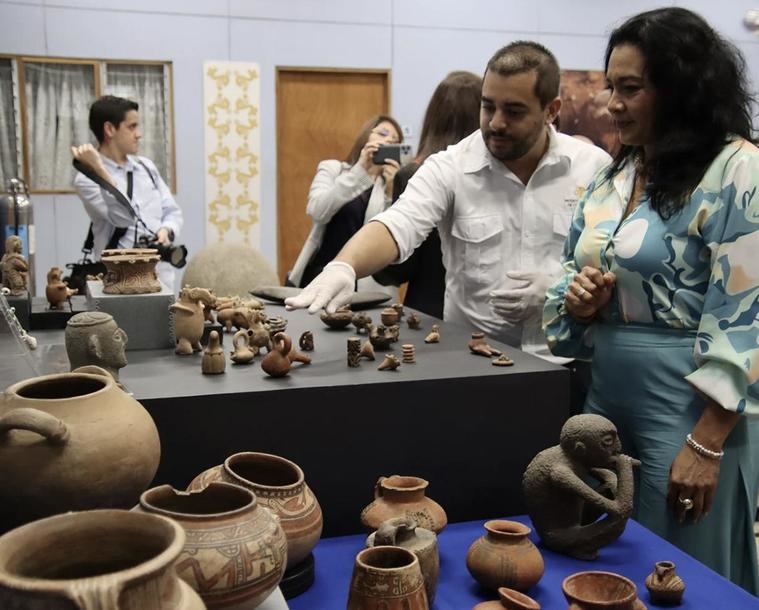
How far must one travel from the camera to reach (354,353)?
2.21 m

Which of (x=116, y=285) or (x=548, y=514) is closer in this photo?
(x=548, y=514)

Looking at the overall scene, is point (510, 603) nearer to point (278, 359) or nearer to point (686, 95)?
point (278, 359)

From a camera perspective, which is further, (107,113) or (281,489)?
(107,113)

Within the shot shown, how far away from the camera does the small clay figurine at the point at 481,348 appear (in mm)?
2367

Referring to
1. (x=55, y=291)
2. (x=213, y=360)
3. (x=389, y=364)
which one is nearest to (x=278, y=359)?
(x=213, y=360)

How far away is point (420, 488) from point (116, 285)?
3.64 ft

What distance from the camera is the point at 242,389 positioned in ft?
6.46

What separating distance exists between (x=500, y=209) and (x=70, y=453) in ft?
6.33

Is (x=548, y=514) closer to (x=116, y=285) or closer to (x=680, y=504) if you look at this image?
(x=680, y=504)

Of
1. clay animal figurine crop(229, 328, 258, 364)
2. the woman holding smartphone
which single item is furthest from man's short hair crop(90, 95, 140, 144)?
clay animal figurine crop(229, 328, 258, 364)

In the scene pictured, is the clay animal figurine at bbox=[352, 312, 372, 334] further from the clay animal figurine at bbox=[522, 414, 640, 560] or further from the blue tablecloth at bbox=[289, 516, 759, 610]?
the clay animal figurine at bbox=[522, 414, 640, 560]

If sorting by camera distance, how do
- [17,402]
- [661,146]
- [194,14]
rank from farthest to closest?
[194,14], [661,146], [17,402]

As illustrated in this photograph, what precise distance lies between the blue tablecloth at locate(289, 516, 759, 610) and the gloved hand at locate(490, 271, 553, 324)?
0.91 meters

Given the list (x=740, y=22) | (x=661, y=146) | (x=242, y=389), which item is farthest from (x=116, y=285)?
(x=740, y=22)
